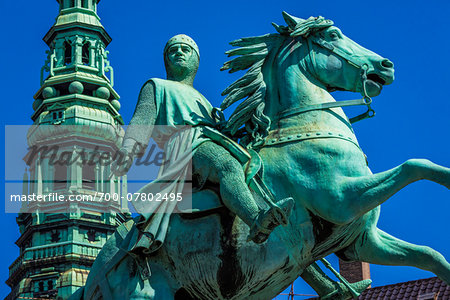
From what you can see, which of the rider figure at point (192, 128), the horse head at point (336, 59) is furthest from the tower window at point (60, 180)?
the horse head at point (336, 59)

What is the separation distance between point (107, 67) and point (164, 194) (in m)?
82.6

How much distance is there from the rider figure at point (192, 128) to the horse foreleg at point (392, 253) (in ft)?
5.44

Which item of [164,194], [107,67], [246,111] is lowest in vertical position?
[164,194]

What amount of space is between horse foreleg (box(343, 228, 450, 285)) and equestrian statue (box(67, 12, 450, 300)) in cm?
1

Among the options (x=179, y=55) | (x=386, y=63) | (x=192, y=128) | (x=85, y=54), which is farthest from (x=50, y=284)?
(x=386, y=63)

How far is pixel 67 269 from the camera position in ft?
289

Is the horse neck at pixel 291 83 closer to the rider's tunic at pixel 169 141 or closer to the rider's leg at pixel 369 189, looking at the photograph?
the rider's tunic at pixel 169 141

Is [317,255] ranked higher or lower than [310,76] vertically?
lower

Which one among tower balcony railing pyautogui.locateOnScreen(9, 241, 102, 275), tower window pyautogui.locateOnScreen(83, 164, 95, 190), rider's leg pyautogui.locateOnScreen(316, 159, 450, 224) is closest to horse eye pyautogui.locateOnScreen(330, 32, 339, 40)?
rider's leg pyautogui.locateOnScreen(316, 159, 450, 224)

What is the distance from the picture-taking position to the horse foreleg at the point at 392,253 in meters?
14.9

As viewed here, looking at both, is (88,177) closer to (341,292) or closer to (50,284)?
(50,284)

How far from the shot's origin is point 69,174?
89.9 m

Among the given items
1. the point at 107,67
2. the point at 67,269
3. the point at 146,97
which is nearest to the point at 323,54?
the point at 146,97

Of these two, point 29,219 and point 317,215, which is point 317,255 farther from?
point 29,219
